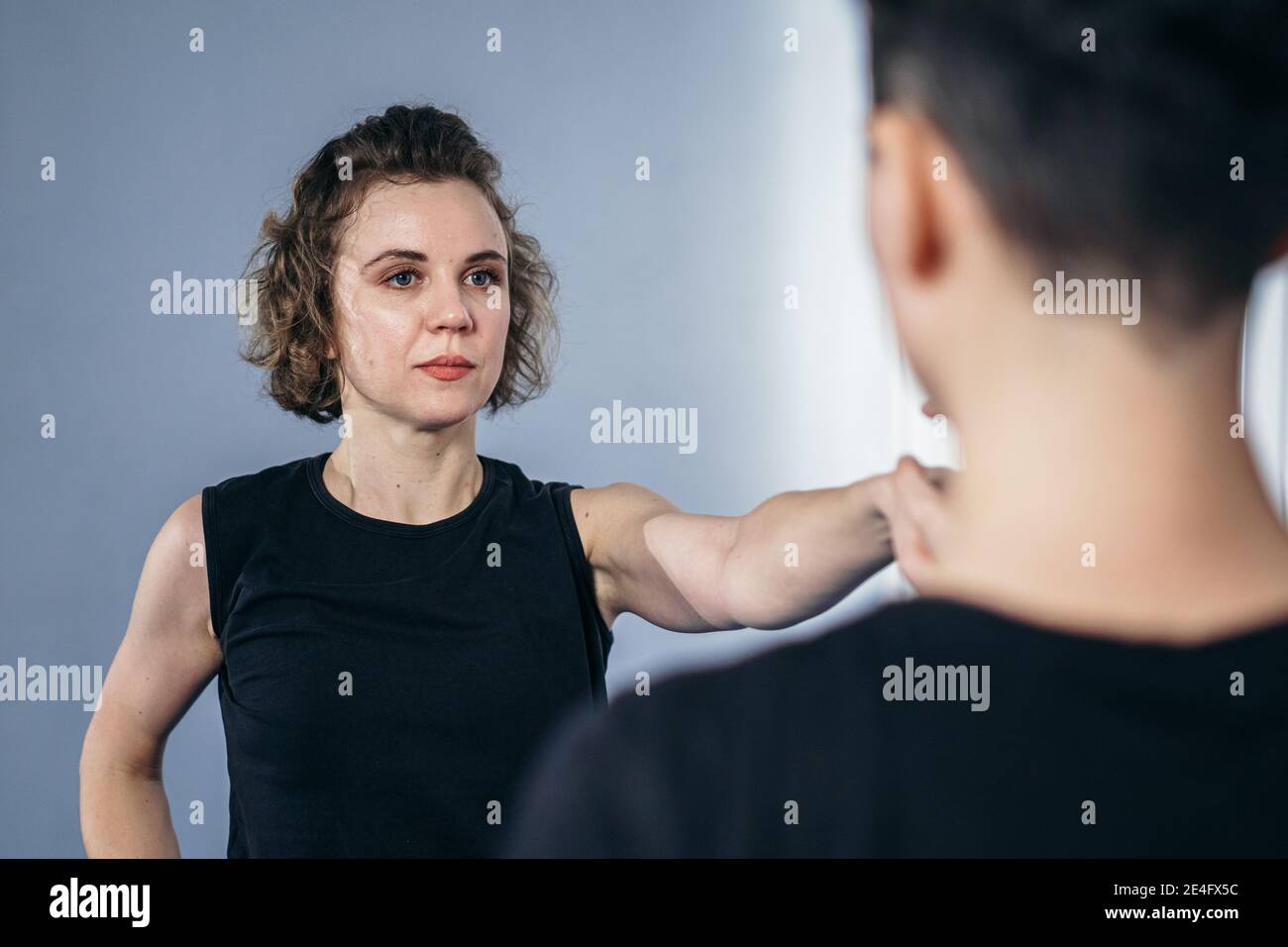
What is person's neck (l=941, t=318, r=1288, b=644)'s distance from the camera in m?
0.80

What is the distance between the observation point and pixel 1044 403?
0.80m

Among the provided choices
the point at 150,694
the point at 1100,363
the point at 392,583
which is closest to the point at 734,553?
the point at 392,583

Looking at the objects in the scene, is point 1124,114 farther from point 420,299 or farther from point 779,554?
point 420,299

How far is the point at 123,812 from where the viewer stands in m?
1.57

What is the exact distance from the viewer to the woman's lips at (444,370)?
5.08 feet

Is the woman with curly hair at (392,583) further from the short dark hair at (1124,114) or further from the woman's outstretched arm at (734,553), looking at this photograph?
the short dark hair at (1124,114)

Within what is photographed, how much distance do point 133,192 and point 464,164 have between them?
1.68 ft

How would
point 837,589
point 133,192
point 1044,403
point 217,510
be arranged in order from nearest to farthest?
1. point 1044,403
2. point 837,589
3. point 217,510
4. point 133,192

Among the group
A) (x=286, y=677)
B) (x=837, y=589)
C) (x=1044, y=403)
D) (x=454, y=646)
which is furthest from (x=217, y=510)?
(x=1044, y=403)

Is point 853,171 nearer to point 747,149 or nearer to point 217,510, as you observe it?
point 747,149

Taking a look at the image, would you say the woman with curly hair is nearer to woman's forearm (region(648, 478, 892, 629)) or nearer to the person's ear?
woman's forearm (region(648, 478, 892, 629))

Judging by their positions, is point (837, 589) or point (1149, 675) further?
point (837, 589)

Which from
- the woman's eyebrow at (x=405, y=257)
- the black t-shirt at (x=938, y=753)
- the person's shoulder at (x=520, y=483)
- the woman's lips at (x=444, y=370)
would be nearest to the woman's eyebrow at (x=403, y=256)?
the woman's eyebrow at (x=405, y=257)

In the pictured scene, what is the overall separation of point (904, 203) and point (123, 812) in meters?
1.37
